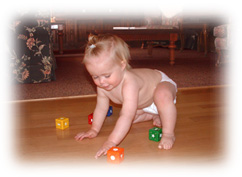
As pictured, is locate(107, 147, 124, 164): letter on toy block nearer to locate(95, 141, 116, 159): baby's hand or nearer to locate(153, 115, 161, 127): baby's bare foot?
locate(95, 141, 116, 159): baby's hand

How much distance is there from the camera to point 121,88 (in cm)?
124

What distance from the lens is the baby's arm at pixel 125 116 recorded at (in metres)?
1.17

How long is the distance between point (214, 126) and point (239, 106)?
442 mm

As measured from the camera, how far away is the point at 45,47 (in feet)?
8.42

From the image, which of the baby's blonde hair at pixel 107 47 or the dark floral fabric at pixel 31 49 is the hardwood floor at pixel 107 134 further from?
the dark floral fabric at pixel 31 49

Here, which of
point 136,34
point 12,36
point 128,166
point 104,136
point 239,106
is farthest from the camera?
point 136,34

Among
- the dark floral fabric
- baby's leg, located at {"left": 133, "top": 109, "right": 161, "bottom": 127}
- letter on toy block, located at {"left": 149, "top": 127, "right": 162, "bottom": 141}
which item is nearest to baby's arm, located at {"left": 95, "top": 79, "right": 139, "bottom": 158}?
letter on toy block, located at {"left": 149, "top": 127, "right": 162, "bottom": 141}

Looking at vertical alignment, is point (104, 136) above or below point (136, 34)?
below

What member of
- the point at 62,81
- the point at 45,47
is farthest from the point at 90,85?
the point at 45,47

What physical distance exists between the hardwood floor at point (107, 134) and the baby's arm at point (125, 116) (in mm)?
70

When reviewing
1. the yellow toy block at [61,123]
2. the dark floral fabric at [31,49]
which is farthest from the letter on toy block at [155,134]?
the dark floral fabric at [31,49]

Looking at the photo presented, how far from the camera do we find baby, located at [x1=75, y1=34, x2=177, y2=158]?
1.13 metres

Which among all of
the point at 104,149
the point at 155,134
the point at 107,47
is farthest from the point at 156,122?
the point at 107,47

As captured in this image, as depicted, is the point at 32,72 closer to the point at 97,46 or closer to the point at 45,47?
the point at 45,47
